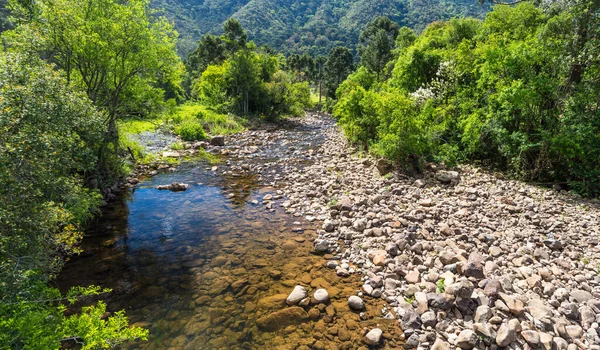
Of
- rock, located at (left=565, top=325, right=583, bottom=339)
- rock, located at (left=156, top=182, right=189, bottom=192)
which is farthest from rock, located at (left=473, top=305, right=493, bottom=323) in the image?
rock, located at (left=156, top=182, right=189, bottom=192)

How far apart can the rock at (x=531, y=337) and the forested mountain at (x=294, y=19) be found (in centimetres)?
16384

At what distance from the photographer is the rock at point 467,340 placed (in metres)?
6.13

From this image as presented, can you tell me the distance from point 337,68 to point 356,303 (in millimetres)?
73795

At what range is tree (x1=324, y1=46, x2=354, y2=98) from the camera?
74062mm

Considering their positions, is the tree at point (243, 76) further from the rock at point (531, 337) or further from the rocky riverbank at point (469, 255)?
the rock at point (531, 337)

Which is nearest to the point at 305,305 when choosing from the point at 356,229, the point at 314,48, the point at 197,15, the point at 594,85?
the point at 356,229

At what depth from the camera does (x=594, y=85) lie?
38.0ft

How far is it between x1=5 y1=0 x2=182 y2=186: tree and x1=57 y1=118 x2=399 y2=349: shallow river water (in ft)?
16.3

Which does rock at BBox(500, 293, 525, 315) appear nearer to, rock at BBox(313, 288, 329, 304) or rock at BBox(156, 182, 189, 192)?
rock at BBox(313, 288, 329, 304)

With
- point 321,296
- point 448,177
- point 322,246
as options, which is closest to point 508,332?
point 321,296

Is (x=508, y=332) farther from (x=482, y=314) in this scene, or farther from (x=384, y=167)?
(x=384, y=167)

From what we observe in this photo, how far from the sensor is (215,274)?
953 centimetres

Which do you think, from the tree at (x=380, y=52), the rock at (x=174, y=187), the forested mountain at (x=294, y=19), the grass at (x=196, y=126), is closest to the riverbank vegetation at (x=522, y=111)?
the rock at (x=174, y=187)

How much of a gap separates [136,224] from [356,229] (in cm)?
987
